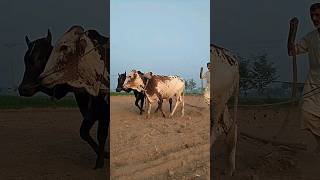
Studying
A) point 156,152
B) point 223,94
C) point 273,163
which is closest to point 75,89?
point 223,94

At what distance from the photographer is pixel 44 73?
4.69m

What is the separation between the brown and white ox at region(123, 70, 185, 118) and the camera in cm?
907

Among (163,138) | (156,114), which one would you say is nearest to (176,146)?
(163,138)

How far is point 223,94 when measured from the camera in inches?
193

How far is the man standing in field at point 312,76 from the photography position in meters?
3.99

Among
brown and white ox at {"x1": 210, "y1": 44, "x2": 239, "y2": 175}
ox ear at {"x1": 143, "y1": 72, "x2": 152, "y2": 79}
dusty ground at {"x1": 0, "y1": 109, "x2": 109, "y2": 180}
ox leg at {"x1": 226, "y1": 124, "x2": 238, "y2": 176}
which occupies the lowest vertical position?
dusty ground at {"x1": 0, "y1": 109, "x2": 109, "y2": 180}

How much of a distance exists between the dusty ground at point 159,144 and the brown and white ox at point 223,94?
1.29ft

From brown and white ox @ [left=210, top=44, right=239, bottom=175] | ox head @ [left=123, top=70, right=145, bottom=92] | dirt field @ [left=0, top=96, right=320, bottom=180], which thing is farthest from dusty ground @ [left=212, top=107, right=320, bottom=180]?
ox head @ [left=123, top=70, right=145, bottom=92]

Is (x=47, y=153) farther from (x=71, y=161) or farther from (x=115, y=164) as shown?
(x=115, y=164)

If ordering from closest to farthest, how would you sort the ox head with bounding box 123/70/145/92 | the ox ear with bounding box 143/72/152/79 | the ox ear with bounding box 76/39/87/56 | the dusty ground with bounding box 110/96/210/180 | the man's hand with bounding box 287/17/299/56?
the man's hand with bounding box 287/17/299/56
the ox ear with bounding box 76/39/87/56
the dusty ground with bounding box 110/96/210/180
the ox head with bounding box 123/70/145/92
the ox ear with bounding box 143/72/152/79

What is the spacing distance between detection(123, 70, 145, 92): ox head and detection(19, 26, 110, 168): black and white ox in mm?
3164

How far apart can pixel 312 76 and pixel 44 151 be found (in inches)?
156

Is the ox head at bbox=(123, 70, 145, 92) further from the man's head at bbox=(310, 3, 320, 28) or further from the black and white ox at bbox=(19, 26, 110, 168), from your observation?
the man's head at bbox=(310, 3, 320, 28)

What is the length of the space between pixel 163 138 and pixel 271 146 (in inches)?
91.9
